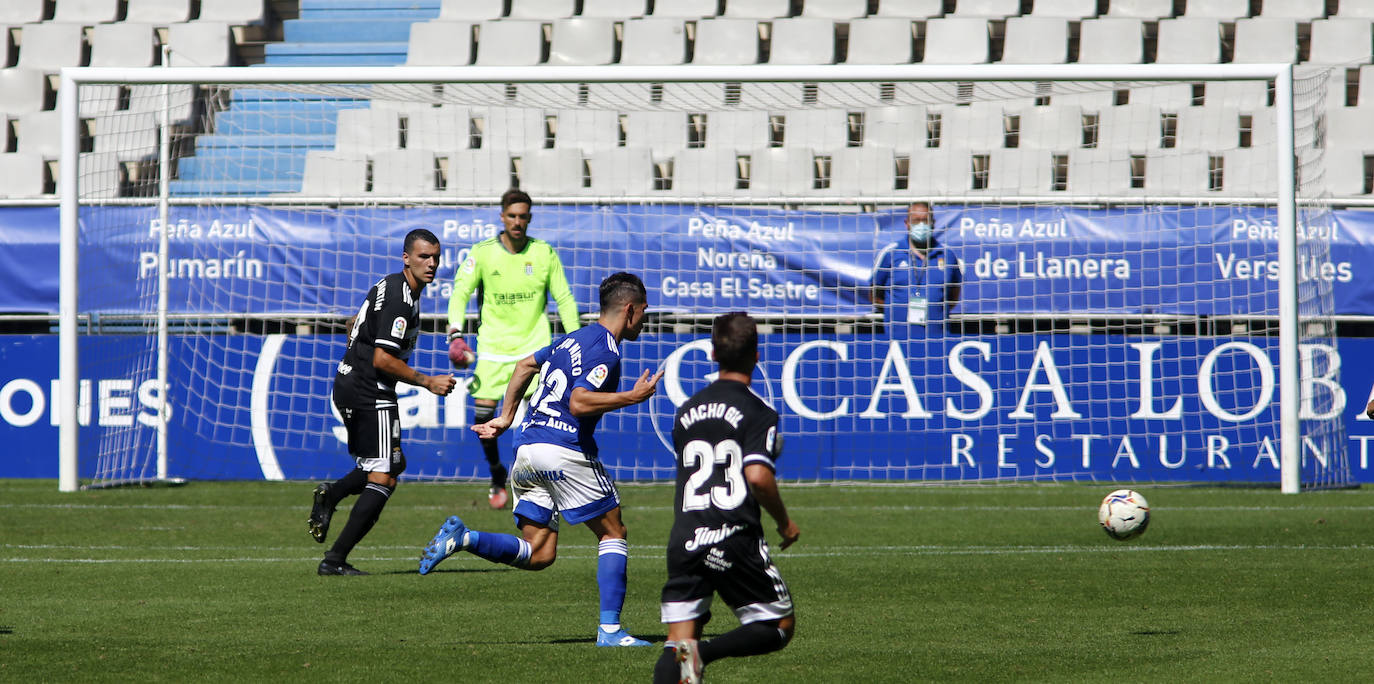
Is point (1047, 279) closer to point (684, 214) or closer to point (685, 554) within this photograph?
point (684, 214)

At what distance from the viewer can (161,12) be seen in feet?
62.2

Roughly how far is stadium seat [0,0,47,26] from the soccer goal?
19.7 ft

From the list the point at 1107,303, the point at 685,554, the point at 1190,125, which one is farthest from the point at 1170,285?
the point at 685,554

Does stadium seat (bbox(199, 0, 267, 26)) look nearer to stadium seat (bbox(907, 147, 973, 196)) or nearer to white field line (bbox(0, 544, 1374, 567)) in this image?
stadium seat (bbox(907, 147, 973, 196))

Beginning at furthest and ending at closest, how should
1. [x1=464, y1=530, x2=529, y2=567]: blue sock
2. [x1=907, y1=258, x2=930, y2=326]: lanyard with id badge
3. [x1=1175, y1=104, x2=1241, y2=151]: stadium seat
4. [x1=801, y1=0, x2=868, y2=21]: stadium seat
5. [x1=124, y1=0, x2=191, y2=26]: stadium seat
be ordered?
1. [x1=124, y1=0, x2=191, y2=26]: stadium seat
2. [x1=801, y1=0, x2=868, y2=21]: stadium seat
3. [x1=1175, y1=104, x2=1241, y2=151]: stadium seat
4. [x1=907, y1=258, x2=930, y2=326]: lanyard with id badge
5. [x1=464, y1=530, x2=529, y2=567]: blue sock

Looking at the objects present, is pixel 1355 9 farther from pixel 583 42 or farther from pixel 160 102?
pixel 160 102

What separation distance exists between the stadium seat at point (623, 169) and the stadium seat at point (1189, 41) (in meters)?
6.09

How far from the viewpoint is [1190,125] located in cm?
1560

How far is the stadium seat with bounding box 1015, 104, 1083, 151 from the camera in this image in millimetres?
16109

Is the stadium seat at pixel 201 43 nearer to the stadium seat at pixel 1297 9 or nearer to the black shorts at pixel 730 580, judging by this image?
the stadium seat at pixel 1297 9

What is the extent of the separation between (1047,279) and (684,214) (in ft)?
11.0

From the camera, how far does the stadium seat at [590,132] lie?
53.6 ft

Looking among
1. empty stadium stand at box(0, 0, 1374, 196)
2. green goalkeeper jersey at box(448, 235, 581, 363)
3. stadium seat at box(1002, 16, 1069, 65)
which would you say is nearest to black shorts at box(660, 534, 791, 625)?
green goalkeeper jersey at box(448, 235, 581, 363)

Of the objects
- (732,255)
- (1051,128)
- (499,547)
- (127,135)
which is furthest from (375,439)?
(1051,128)
